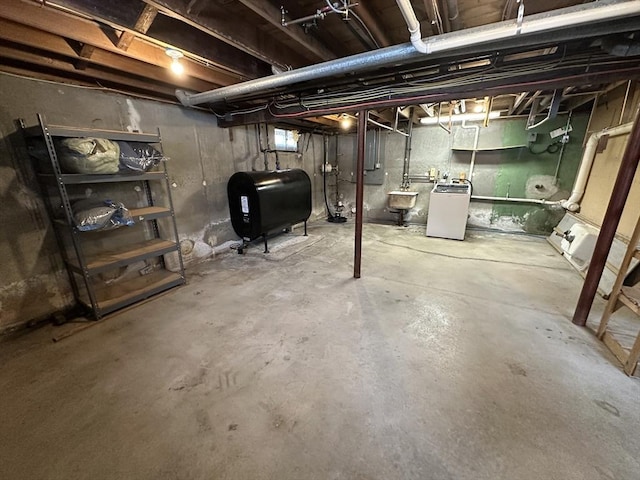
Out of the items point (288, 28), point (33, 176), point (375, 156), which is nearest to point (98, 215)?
point (33, 176)

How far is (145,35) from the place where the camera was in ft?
5.62

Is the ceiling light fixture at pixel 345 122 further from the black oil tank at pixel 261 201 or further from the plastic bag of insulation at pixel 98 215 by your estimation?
the plastic bag of insulation at pixel 98 215

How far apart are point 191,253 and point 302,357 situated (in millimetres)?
2563

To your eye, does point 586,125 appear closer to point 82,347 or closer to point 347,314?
point 347,314

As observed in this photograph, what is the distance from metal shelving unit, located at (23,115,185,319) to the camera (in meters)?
2.06

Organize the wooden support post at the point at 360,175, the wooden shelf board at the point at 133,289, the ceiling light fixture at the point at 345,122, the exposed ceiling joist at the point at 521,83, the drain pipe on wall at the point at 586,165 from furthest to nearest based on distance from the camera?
the ceiling light fixture at the point at 345,122 < the drain pipe on wall at the point at 586,165 < the wooden support post at the point at 360,175 < the wooden shelf board at the point at 133,289 < the exposed ceiling joist at the point at 521,83

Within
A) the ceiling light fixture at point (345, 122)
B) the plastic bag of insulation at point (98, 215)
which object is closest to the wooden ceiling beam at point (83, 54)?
the plastic bag of insulation at point (98, 215)

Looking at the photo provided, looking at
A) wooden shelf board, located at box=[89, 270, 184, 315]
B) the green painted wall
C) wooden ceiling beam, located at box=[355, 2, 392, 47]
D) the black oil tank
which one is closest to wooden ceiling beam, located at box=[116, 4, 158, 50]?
wooden ceiling beam, located at box=[355, 2, 392, 47]

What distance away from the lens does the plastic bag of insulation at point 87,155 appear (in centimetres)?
202

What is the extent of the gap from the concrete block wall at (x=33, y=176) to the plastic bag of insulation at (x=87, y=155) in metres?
0.46

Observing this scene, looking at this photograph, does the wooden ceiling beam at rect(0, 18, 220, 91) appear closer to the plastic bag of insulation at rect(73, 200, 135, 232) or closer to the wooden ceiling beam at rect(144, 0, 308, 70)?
the wooden ceiling beam at rect(144, 0, 308, 70)

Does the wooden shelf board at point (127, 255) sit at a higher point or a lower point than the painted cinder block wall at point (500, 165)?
lower

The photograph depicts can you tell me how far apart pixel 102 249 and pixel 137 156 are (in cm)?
109

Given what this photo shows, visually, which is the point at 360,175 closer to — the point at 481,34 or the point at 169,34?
the point at 481,34
